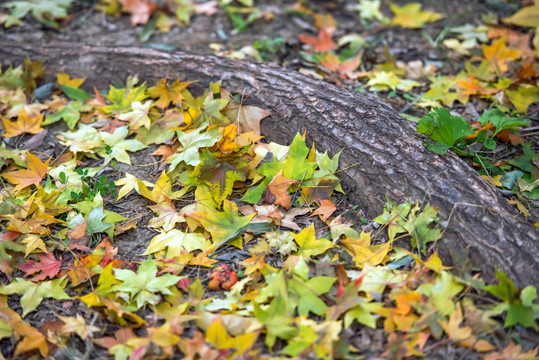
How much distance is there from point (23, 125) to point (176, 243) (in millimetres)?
1410

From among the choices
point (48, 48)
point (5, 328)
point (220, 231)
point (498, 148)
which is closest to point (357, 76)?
point (498, 148)

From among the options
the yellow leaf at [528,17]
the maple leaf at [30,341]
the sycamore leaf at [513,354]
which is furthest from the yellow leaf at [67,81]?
the yellow leaf at [528,17]

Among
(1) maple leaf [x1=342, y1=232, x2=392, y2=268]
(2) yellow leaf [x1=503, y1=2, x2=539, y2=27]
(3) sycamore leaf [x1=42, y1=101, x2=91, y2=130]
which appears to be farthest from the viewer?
(2) yellow leaf [x1=503, y1=2, x2=539, y2=27]

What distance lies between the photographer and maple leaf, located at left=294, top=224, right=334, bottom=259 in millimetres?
1916

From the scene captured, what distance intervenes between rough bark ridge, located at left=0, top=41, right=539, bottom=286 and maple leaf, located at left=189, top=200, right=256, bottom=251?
0.54 meters

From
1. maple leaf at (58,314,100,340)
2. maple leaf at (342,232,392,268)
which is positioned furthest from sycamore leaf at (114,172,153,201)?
maple leaf at (342,232,392,268)

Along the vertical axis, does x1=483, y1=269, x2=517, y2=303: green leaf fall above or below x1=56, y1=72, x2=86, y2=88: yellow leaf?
below

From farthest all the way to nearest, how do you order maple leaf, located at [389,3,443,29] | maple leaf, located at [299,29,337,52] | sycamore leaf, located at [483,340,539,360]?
maple leaf, located at [389,3,443,29]
maple leaf, located at [299,29,337,52]
sycamore leaf, located at [483,340,539,360]

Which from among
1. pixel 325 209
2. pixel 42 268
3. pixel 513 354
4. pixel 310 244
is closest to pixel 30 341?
pixel 42 268

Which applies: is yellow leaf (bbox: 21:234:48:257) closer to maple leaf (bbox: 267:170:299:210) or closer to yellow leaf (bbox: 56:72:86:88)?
maple leaf (bbox: 267:170:299:210)

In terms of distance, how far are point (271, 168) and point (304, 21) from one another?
207 centimetres

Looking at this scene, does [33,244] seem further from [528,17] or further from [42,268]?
[528,17]

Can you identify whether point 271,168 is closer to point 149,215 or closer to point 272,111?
point 272,111

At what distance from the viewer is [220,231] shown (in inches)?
79.4
